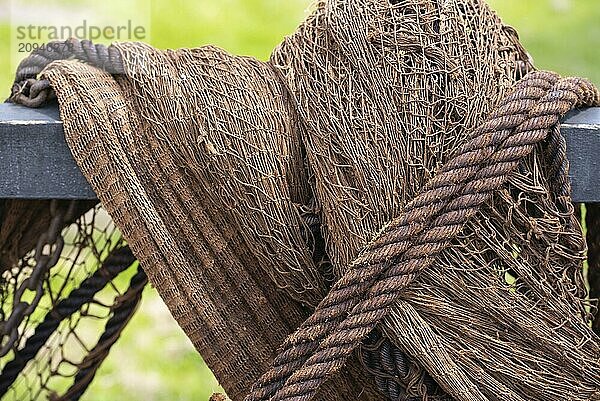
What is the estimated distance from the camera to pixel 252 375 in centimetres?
94

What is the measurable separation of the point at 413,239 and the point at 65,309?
2.06 ft

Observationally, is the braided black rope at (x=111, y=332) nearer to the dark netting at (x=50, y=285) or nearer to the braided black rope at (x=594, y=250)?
the dark netting at (x=50, y=285)

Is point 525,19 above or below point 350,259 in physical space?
above

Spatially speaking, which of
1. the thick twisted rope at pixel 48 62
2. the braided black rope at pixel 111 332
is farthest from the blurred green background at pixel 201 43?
the thick twisted rope at pixel 48 62

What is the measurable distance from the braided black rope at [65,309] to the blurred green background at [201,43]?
3.66 ft

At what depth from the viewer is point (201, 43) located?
3256 millimetres

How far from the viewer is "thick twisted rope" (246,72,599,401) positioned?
819 millimetres

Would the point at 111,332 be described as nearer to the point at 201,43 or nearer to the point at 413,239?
the point at 413,239

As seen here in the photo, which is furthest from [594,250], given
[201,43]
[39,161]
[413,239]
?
[201,43]

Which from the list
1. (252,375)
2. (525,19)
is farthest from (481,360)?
(525,19)

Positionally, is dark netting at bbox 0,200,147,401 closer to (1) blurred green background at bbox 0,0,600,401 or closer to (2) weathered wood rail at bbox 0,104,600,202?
(2) weathered wood rail at bbox 0,104,600,202

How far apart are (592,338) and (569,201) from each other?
0.46ft

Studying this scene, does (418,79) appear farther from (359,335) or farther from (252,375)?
(252,375)

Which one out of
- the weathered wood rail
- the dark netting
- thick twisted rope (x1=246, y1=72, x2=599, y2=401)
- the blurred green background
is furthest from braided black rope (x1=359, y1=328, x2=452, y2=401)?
the blurred green background
